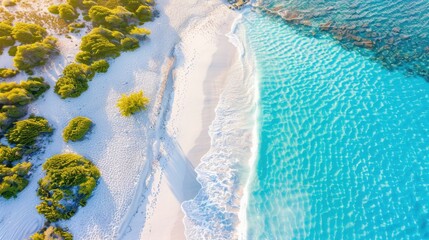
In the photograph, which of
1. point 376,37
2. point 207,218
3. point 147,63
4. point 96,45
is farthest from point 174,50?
point 376,37

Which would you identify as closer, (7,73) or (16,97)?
(16,97)

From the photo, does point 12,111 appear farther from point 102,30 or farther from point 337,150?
point 337,150

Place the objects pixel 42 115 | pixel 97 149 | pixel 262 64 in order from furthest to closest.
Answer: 1. pixel 262 64
2. pixel 42 115
3. pixel 97 149

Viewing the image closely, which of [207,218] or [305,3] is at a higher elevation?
[305,3]

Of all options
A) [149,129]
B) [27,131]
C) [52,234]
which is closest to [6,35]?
[27,131]

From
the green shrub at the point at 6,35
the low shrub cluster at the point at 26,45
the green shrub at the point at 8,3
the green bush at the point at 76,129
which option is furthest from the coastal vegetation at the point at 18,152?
the green shrub at the point at 8,3

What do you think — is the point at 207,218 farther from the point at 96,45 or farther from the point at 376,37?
the point at 376,37
